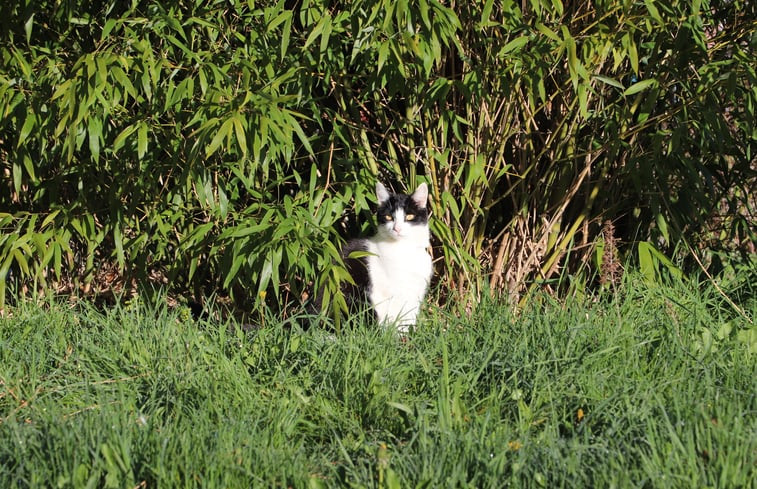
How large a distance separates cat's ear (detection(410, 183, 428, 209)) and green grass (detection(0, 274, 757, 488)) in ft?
1.86

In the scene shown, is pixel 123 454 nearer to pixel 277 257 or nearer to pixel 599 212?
pixel 277 257

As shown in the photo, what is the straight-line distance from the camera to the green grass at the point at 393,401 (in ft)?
6.54

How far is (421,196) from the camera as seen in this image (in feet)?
11.6

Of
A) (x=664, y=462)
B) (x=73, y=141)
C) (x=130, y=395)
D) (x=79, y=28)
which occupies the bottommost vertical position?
(x=130, y=395)

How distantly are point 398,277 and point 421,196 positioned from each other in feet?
1.24

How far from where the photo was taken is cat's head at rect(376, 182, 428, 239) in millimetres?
3558

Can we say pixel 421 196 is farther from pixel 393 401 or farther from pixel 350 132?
pixel 393 401

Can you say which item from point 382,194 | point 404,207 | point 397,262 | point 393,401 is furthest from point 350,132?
point 393,401

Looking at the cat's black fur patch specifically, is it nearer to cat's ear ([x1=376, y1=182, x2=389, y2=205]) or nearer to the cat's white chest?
cat's ear ([x1=376, y1=182, x2=389, y2=205])

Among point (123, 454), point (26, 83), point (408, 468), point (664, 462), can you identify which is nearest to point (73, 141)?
point (26, 83)

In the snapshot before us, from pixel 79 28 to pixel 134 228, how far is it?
919 mm

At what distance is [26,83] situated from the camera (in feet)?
10.7

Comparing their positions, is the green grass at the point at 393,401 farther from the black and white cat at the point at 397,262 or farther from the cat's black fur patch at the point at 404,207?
the cat's black fur patch at the point at 404,207

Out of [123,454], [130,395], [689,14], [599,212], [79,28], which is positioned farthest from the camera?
[599,212]
